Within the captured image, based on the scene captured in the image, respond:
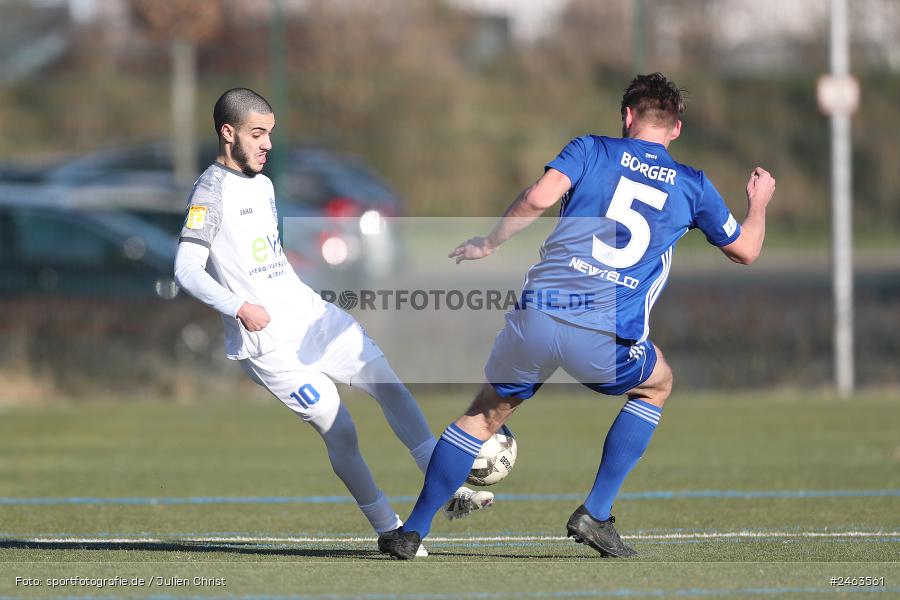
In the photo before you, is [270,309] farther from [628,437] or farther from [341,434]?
[628,437]

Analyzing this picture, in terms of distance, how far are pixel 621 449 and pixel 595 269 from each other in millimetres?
893

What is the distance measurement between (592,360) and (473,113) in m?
18.4

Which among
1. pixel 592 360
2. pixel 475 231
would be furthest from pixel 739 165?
pixel 592 360

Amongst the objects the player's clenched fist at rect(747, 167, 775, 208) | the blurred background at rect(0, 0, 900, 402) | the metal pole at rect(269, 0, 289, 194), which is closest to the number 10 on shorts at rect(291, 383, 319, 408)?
the player's clenched fist at rect(747, 167, 775, 208)

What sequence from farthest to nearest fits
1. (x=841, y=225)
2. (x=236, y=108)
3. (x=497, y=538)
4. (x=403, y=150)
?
(x=403, y=150) < (x=841, y=225) < (x=497, y=538) < (x=236, y=108)

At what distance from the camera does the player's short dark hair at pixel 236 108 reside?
6625 millimetres

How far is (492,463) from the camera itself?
6.71 m

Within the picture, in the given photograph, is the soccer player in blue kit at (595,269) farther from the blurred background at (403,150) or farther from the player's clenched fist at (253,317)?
the blurred background at (403,150)

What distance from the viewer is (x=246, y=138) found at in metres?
6.66

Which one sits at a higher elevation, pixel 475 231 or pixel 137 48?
pixel 137 48

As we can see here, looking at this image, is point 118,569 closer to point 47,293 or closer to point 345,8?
point 47,293

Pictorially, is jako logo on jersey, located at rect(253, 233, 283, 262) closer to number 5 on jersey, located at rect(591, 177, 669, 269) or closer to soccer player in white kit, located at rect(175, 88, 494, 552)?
soccer player in white kit, located at rect(175, 88, 494, 552)

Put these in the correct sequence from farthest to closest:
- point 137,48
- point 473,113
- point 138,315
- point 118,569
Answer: point 137,48 → point 473,113 → point 138,315 → point 118,569

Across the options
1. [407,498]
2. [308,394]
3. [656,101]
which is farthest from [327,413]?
[407,498]
